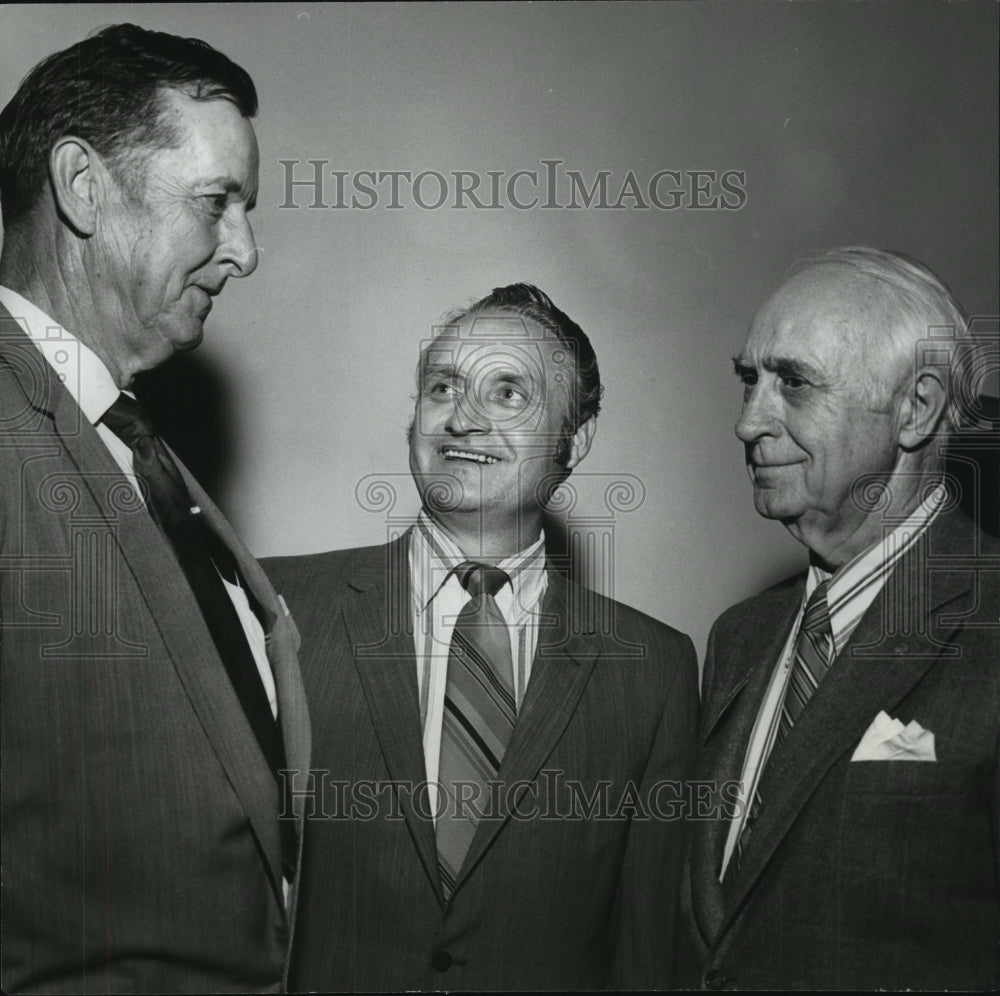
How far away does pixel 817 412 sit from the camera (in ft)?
6.31

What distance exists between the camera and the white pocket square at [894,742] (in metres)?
1.82

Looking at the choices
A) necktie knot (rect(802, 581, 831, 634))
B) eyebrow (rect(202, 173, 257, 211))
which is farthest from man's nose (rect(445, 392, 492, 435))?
necktie knot (rect(802, 581, 831, 634))

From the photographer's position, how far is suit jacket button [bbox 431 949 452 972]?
1872mm

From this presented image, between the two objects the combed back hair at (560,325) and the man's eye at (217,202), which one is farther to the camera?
the combed back hair at (560,325)

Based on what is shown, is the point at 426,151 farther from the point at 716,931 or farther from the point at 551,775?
the point at 716,931

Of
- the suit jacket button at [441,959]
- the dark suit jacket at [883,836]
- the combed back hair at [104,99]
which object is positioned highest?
the combed back hair at [104,99]

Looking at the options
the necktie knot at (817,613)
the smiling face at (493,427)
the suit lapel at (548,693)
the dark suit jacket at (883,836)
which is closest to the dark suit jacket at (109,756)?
the suit lapel at (548,693)

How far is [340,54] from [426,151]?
0.23 meters

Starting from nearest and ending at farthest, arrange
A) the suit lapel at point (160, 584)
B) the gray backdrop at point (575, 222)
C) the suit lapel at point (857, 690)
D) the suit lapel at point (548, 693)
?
the suit lapel at point (160, 584) → the suit lapel at point (857, 690) → the suit lapel at point (548, 693) → the gray backdrop at point (575, 222)

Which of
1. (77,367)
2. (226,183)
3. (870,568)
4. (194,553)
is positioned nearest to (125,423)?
(77,367)

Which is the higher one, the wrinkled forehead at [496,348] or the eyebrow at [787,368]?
the wrinkled forehead at [496,348]

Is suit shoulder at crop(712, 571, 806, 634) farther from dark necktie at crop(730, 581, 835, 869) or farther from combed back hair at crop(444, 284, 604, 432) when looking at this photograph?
combed back hair at crop(444, 284, 604, 432)

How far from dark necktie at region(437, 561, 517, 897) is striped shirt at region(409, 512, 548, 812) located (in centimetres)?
1

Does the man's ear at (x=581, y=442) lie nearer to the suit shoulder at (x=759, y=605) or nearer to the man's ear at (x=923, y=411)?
the suit shoulder at (x=759, y=605)
